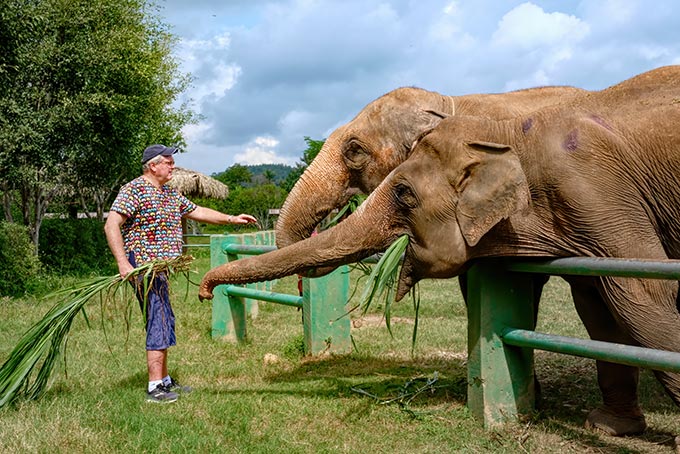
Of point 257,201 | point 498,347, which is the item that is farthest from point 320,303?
point 257,201

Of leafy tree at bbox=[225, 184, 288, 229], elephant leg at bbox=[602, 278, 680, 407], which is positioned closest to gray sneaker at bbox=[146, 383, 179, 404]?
elephant leg at bbox=[602, 278, 680, 407]

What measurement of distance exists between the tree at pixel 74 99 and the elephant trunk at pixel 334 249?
10.7 meters

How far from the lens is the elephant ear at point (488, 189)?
152 inches

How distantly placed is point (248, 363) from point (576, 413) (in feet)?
9.80

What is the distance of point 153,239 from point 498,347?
2655 millimetres

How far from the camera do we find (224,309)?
7562 mm

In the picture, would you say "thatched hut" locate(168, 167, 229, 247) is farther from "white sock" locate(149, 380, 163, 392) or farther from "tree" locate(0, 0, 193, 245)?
"white sock" locate(149, 380, 163, 392)

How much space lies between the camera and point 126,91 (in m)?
18.2

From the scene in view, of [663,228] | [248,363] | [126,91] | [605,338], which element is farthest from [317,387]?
[126,91]

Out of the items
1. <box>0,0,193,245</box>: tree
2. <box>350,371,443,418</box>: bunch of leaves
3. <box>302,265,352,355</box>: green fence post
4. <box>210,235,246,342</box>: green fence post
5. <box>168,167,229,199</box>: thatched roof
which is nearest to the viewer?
<box>350,371,443,418</box>: bunch of leaves

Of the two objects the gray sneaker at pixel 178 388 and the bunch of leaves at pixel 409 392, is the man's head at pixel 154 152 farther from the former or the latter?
the bunch of leaves at pixel 409 392

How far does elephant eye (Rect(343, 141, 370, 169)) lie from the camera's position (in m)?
5.50

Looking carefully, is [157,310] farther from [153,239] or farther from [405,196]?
[405,196]

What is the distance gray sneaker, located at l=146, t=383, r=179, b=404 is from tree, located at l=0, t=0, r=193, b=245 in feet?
32.8
